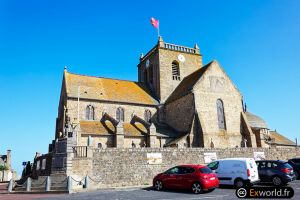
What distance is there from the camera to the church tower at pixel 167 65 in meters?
39.1

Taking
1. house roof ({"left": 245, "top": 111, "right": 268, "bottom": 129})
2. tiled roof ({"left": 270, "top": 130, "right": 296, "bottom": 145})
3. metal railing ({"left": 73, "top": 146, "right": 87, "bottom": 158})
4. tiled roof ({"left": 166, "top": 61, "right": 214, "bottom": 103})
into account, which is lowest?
metal railing ({"left": 73, "top": 146, "right": 87, "bottom": 158})

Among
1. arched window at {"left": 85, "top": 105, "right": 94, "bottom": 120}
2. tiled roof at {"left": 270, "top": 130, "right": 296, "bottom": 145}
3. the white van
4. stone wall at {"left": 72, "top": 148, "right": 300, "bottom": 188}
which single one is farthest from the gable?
the white van

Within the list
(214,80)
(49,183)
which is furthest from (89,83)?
(49,183)

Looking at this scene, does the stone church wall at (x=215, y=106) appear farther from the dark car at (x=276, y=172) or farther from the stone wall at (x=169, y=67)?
the dark car at (x=276, y=172)

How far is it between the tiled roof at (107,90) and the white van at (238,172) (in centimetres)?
2057

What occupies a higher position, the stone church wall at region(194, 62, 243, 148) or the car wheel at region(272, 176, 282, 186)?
the stone church wall at region(194, 62, 243, 148)

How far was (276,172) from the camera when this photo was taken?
16.1m

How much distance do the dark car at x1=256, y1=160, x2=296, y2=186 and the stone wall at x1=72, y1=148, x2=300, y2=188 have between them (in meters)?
8.11

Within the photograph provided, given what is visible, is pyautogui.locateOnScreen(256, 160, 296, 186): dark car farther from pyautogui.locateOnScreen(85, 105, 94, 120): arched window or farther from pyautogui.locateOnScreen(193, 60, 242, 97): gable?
pyautogui.locateOnScreen(85, 105, 94, 120): arched window

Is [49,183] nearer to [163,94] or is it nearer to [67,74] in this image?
[67,74]

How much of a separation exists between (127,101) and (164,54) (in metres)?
9.92

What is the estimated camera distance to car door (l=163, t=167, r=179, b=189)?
1511cm

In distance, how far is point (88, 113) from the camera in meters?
32.5

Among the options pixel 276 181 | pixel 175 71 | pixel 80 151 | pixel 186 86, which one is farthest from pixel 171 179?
pixel 175 71
